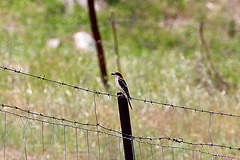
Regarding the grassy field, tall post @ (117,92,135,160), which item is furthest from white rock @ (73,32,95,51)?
tall post @ (117,92,135,160)

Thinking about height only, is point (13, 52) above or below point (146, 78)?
above

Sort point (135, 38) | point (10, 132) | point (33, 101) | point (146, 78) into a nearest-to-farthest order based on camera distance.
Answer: point (10, 132) < point (33, 101) < point (146, 78) < point (135, 38)

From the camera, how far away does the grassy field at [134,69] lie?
6859 mm

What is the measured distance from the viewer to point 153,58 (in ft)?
37.9

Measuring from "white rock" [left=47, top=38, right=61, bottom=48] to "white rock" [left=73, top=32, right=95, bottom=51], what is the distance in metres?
0.57

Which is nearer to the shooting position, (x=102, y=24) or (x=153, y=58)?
(x=153, y=58)

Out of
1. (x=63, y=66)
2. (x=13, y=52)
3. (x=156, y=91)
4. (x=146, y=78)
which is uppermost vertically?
(x=13, y=52)

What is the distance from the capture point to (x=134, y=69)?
977 centimetres

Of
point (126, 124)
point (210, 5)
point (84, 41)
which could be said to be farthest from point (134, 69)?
point (210, 5)

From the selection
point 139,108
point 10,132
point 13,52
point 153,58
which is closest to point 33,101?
point 10,132

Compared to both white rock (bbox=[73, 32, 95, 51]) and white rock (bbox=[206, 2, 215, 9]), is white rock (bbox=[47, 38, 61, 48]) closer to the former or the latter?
white rock (bbox=[73, 32, 95, 51])

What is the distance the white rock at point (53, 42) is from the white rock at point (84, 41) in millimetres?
566

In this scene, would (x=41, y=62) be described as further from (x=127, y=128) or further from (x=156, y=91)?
(x=127, y=128)

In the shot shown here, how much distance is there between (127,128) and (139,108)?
135 inches
